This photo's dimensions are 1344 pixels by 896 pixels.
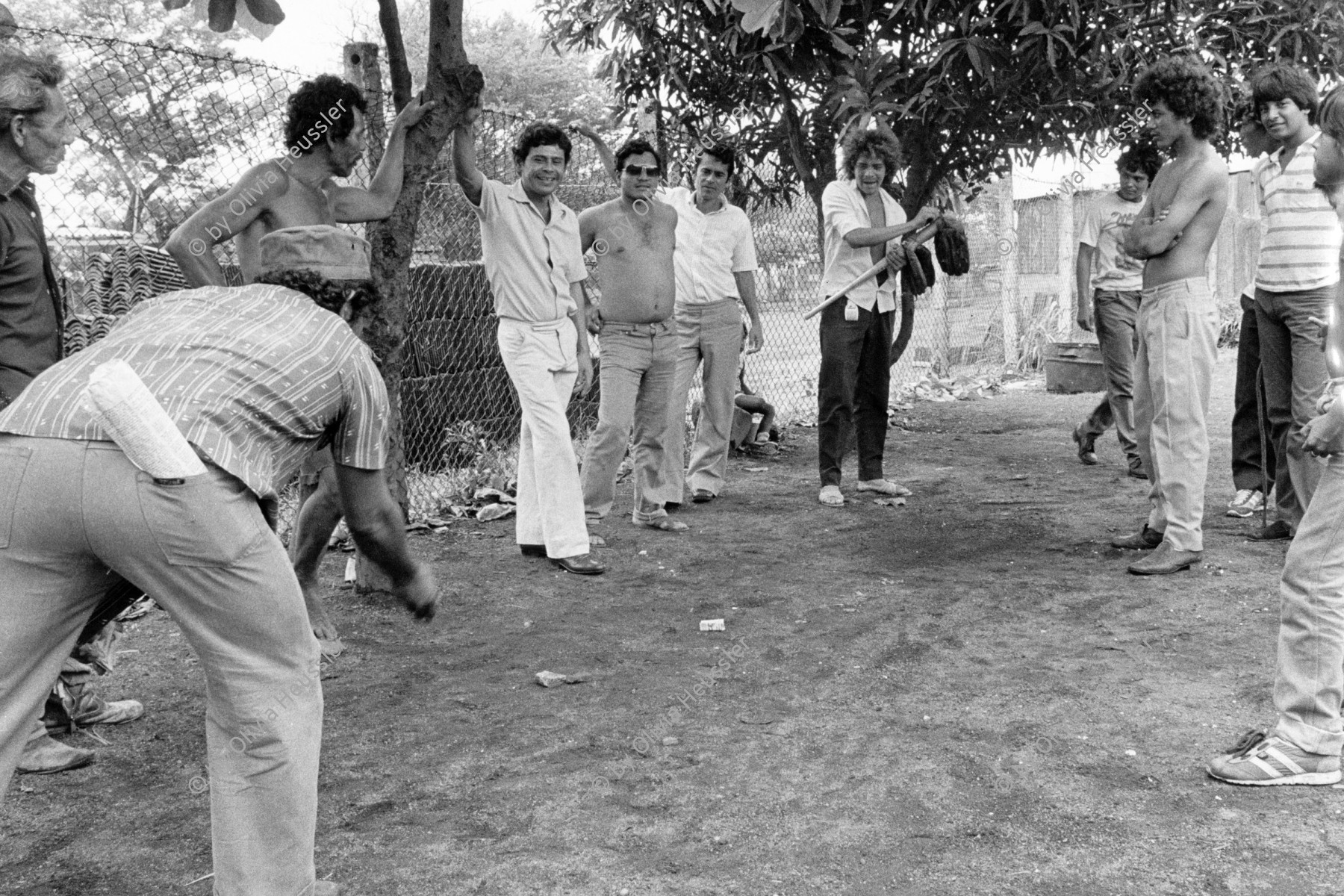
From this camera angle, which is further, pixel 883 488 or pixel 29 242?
pixel 883 488

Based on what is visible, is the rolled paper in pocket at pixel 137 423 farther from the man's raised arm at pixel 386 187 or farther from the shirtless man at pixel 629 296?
the shirtless man at pixel 629 296

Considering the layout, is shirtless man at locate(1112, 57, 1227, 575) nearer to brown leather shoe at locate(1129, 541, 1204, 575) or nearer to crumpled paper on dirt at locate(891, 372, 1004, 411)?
brown leather shoe at locate(1129, 541, 1204, 575)

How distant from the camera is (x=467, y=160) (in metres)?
5.45

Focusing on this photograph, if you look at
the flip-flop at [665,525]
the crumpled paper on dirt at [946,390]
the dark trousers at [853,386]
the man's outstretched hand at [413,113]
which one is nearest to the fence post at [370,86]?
the man's outstretched hand at [413,113]

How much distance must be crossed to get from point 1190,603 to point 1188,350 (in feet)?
3.57

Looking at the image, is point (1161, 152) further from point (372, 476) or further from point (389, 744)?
point (372, 476)

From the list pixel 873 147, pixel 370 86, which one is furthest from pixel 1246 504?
pixel 370 86

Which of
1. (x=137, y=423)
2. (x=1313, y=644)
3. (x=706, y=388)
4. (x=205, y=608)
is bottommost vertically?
(x=1313, y=644)

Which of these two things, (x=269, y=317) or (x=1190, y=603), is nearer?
(x=269, y=317)

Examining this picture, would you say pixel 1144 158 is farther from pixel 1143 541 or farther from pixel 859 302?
pixel 1143 541

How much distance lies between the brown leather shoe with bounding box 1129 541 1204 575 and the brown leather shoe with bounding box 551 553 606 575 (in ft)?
7.90

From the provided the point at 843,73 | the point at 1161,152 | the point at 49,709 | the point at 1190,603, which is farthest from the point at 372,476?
the point at 1161,152

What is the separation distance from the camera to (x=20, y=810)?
3367mm

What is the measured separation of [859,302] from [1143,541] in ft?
6.62
